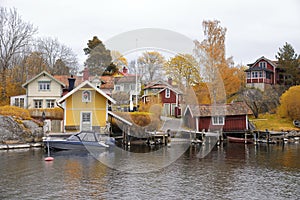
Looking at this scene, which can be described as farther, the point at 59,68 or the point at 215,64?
the point at 59,68

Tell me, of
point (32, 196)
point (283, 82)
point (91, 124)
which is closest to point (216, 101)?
point (91, 124)

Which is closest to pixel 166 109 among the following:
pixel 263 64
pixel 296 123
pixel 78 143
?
pixel 296 123

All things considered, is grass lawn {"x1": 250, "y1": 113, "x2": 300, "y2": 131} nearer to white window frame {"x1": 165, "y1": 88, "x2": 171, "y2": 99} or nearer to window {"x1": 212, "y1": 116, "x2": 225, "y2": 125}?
window {"x1": 212, "y1": 116, "x2": 225, "y2": 125}

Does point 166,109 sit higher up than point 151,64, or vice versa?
point 151,64

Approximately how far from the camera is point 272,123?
51.7m

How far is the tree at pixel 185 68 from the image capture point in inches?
1956

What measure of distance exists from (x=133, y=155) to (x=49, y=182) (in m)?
12.0

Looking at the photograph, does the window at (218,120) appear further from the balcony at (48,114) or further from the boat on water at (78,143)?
the balcony at (48,114)

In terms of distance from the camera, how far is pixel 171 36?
30.5 meters

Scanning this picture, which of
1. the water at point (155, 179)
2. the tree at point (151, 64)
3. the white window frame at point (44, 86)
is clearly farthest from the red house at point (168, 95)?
the water at point (155, 179)

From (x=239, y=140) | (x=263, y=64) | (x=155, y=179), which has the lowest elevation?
(x=155, y=179)

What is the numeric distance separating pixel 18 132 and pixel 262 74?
1862 inches

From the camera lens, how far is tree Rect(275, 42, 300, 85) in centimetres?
6519

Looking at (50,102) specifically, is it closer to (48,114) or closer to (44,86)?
(44,86)
